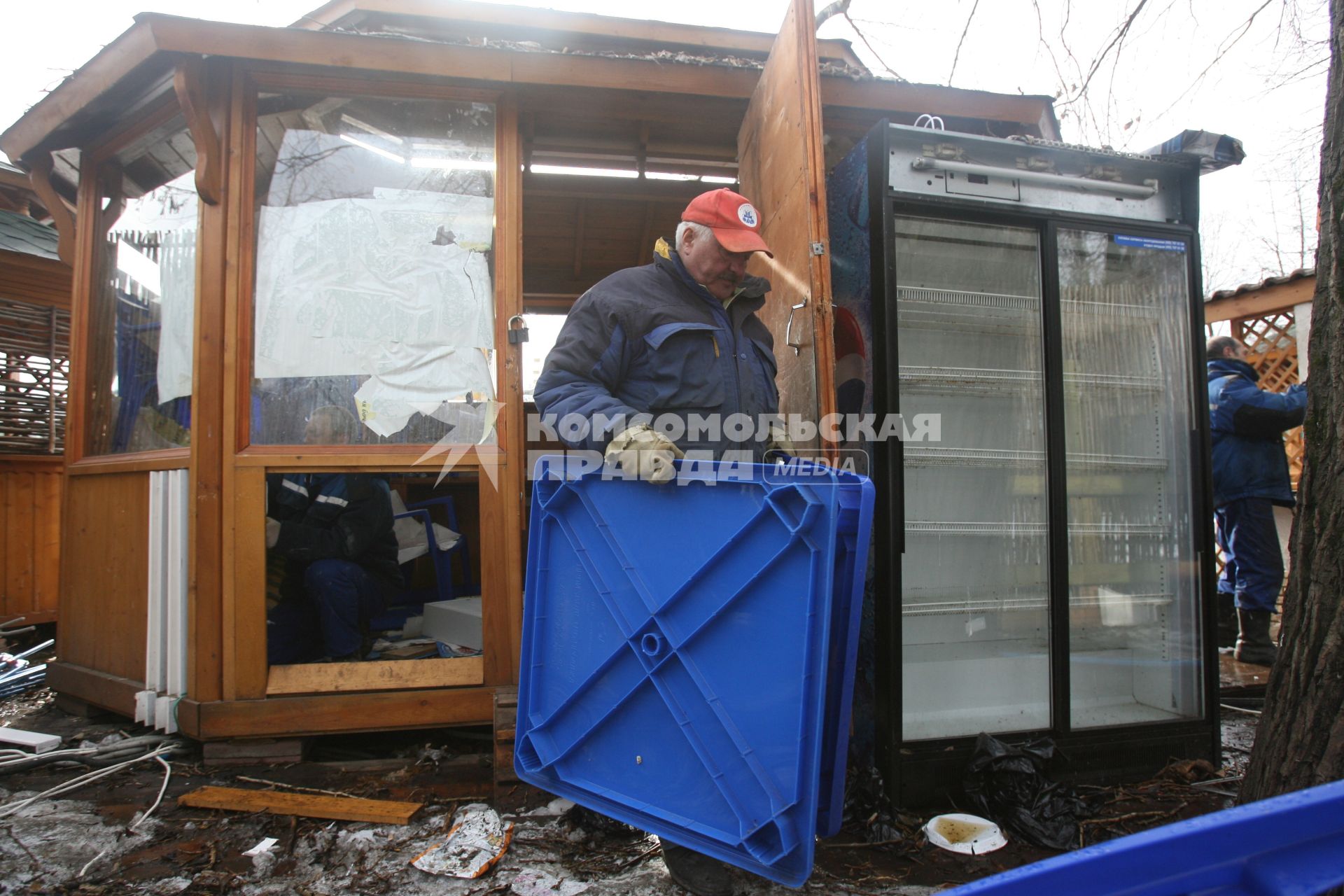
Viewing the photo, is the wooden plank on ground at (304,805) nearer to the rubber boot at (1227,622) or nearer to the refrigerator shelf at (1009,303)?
the refrigerator shelf at (1009,303)

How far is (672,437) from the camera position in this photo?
226 cm

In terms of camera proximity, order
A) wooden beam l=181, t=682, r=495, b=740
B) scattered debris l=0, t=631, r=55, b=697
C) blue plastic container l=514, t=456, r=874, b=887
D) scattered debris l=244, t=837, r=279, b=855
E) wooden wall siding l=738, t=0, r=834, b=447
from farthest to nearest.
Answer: scattered debris l=0, t=631, r=55, b=697, wooden beam l=181, t=682, r=495, b=740, wooden wall siding l=738, t=0, r=834, b=447, scattered debris l=244, t=837, r=279, b=855, blue plastic container l=514, t=456, r=874, b=887

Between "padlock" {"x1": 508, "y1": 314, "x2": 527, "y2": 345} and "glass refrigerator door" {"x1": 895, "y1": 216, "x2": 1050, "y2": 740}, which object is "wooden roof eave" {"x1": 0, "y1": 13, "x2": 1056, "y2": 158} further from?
"padlock" {"x1": 508, "y1": 314, "x2": 527, "y2": 345}

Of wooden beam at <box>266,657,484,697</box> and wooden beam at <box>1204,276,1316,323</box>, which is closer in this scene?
wooden beam at <box>266,657,484,697</box>

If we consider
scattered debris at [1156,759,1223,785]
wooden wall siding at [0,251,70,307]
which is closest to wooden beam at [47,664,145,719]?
wooden wall siding at [0,251,70,307]

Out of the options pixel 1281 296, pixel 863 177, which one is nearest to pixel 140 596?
pixel 863 177

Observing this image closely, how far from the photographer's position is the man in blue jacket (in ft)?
13.6

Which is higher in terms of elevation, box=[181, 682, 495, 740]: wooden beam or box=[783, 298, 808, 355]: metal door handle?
box=[783, 298, 808, 355]: metal door handle

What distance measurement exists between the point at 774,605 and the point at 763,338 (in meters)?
1.13

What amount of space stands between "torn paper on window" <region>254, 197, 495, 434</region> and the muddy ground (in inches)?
60.0

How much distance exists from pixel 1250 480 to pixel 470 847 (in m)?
4.63

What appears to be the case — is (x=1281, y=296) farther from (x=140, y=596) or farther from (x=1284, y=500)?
(x=140, y=596)

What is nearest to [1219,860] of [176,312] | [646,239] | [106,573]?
[176,312]

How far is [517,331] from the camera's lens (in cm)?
315
